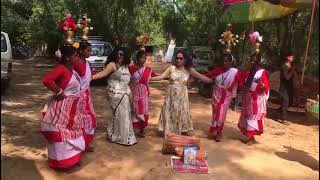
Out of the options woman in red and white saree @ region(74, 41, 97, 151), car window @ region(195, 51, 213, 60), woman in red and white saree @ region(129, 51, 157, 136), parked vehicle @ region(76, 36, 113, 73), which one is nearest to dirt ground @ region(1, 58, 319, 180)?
woman in red and white saree @ region(129, 51, 157, 136)

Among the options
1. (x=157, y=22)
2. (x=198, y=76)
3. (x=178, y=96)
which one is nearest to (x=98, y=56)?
(x=178, y=96)

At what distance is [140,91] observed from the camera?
832 centimetres

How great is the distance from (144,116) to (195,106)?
4.75 metres

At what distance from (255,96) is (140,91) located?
6.98 feet

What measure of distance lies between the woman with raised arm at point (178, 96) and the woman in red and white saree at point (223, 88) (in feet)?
0.66

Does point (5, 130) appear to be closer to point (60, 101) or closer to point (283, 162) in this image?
point (60, 101)

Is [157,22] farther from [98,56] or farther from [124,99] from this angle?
[124,99]

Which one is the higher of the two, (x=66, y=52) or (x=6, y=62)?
(x=66, y=52)

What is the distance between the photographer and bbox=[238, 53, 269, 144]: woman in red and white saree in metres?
8.20

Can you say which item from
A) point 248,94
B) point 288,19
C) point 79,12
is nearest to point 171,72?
point 248,94

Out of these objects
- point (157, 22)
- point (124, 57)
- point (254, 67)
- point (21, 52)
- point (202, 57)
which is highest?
point (157, 22)

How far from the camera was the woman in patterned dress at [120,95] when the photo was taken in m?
7.48

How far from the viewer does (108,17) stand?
2202 cm

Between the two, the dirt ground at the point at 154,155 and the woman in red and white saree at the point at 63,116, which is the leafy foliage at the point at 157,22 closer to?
the dirt ground at the point at 154,155
